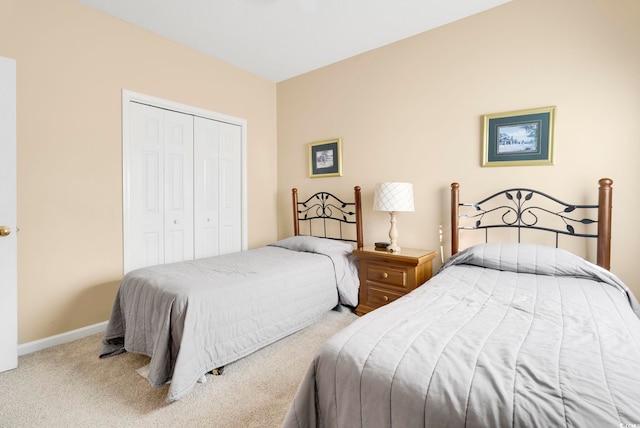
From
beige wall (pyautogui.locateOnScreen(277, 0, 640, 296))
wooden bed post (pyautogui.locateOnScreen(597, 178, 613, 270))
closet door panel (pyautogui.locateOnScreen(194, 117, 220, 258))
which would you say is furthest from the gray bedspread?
closet door panel (pyautogui.locateOnScreen(194, 117, 220, 258))

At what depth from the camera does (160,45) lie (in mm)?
2963

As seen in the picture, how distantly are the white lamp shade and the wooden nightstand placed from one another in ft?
1.30

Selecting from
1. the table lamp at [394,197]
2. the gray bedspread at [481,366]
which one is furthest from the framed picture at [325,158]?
the gray bedspread at [481,366]

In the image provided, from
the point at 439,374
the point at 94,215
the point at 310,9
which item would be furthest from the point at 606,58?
the point at 94,215

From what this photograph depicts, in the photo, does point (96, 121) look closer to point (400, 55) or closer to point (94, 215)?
point (94, 215)

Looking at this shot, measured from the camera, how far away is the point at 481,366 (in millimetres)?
920

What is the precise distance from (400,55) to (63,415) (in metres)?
3.61

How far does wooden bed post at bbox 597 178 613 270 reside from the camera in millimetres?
2012

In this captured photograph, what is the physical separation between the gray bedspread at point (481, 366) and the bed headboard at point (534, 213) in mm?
717

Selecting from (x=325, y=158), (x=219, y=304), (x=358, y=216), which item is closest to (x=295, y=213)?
(x=325, y=158)

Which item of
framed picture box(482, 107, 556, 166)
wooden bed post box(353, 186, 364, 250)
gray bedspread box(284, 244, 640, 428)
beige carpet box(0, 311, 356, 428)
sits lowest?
beige carpet box(0, 311, 356, 428)

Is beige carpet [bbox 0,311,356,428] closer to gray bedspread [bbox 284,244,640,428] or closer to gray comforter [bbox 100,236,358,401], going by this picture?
gray comforter [bbox 100,236,358,401]

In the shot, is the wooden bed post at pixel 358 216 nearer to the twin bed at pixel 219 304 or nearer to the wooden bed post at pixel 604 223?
the twin bed at pixel 219 304

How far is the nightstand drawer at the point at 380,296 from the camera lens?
8.78 feet
